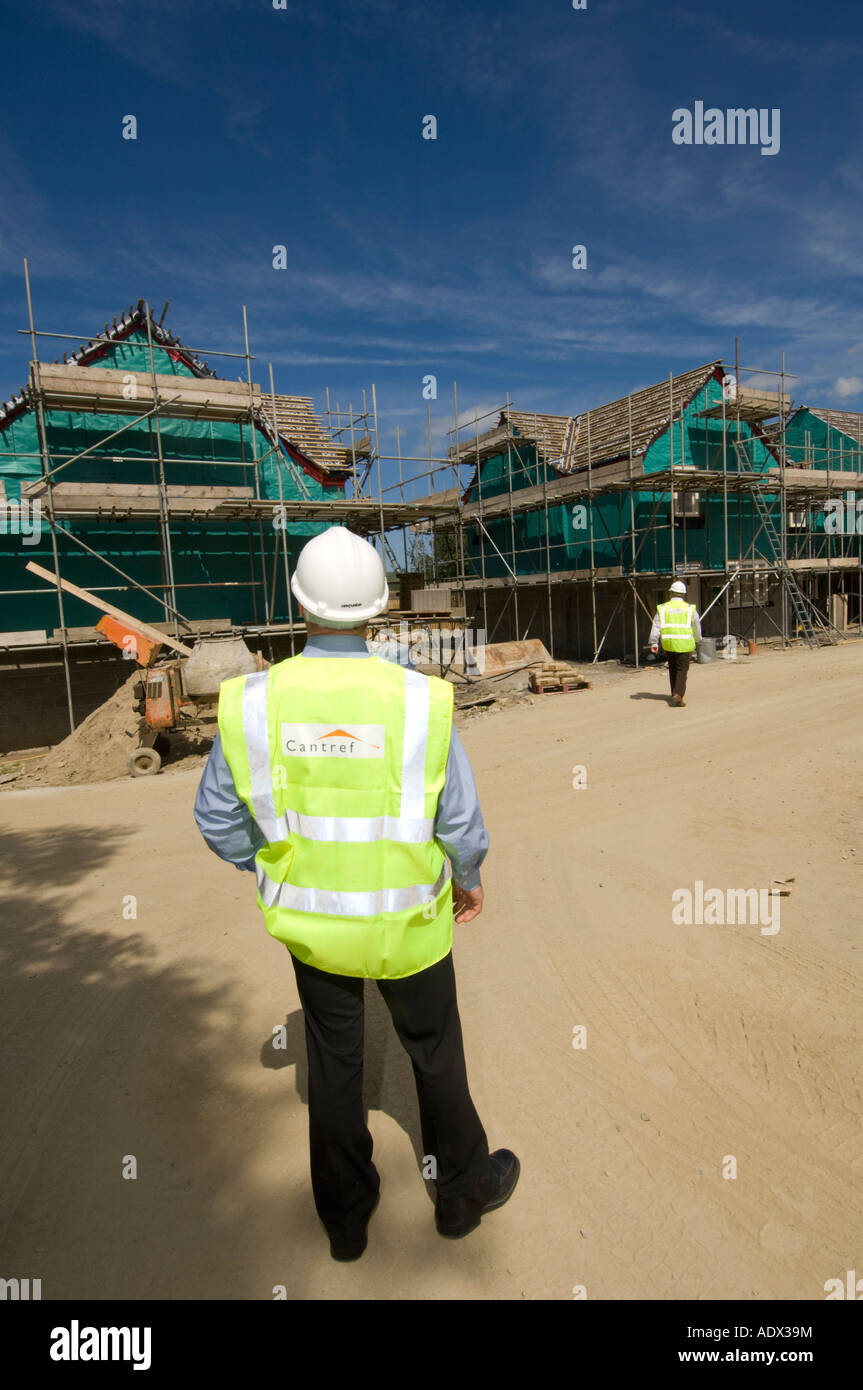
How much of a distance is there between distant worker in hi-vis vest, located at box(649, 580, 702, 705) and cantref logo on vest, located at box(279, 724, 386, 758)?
8604 mm

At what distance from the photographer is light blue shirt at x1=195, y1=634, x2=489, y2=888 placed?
2139 millimetres

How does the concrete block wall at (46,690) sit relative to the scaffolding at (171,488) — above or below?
below

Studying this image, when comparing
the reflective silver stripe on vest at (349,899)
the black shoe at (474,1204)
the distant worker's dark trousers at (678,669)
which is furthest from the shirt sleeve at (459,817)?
the distant worker's dark trousers at (678,669)

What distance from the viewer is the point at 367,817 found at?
2.05 metres

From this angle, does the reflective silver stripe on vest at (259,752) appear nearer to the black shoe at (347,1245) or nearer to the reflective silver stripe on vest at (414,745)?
the reflective silver stripe on vest at (414,745)

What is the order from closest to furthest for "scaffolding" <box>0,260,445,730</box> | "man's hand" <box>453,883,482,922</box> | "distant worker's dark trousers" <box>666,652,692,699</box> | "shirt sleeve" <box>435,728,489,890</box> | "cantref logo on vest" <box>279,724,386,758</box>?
1. "cantref logo on vest" <box>279,724,386,758</box>
2. "shirt sleeve" <box>435,728,489,890</box>
3. "man's hand" <box>453,883,482,922</box>
4. "distant worker's dark trousers" <box>666,652,692,699</box>
5. "scaffolding" <box>0,260,445,730</box>

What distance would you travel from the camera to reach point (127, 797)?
316 inches

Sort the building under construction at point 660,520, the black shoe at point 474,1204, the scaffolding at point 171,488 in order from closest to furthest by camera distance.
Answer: the black shoe at point 474,1204 < the scaffolding at point 171,488 < the building under construction at point 660,520

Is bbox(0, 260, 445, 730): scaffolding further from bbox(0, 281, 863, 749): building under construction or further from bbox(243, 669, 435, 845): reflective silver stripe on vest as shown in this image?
bbox(243, 669, 435, 845): reflective silver stripe on vest

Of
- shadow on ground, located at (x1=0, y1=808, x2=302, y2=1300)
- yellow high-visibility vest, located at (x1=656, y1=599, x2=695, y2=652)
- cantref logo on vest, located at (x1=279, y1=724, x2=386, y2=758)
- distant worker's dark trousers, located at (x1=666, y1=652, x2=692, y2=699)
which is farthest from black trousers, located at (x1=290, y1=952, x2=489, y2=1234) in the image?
distant worker's dark trousers, located at (x1=666, y1=652, x2=692, y2=699)

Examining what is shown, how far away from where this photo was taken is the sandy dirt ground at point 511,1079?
2.19 metres

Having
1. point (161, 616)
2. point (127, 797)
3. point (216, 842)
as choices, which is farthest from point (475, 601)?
point (216, 842)

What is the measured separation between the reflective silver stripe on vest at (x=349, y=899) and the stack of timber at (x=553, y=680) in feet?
39.2
